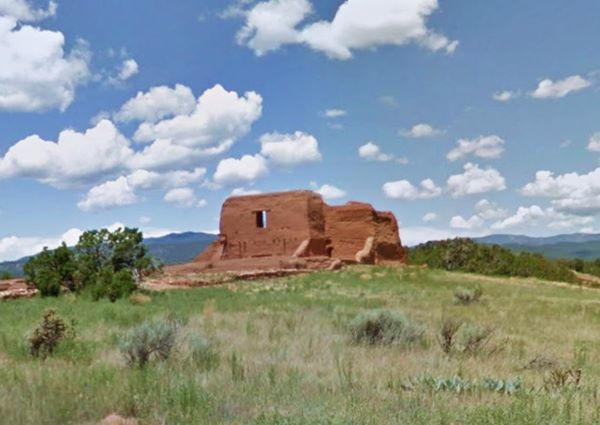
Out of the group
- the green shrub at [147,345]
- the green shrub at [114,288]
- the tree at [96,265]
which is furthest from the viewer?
the tree at [96,265]

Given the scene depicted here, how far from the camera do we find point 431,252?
51.4 metres

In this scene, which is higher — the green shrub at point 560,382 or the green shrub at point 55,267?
the green shrub at point 55,267

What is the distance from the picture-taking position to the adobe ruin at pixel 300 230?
34.3m

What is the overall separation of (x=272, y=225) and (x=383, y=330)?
1024 inches

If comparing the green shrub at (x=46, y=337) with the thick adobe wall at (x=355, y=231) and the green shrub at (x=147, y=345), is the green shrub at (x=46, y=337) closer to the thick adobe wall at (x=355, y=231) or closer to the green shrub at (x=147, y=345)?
the green shrub at (x=147, y=345)

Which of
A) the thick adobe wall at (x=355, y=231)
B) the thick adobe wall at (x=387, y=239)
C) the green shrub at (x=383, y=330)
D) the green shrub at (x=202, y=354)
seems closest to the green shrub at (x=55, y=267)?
the green shrub at (x=383, y=330)

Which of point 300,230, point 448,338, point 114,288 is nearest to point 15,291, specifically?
point 114,288

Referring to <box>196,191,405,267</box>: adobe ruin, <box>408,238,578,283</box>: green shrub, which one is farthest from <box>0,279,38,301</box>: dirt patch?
<box>408,238,578,283</box>: green shrub

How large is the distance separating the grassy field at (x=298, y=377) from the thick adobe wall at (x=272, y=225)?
21.4 meters

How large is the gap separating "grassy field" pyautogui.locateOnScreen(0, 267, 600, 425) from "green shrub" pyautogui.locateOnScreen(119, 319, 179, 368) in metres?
0.14

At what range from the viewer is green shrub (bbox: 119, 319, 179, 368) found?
682 cm

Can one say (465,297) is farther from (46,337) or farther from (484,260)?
(484,260)

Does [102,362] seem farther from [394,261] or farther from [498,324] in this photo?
[394,261]

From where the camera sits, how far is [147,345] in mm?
6910
